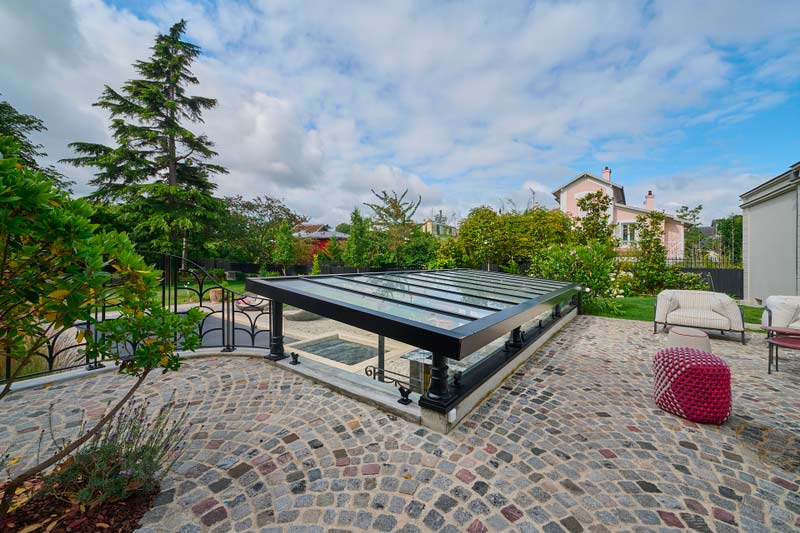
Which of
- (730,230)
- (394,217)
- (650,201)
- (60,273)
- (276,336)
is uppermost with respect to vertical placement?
(650,201)

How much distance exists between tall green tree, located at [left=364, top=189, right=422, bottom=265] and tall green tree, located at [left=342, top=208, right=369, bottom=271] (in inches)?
37.4

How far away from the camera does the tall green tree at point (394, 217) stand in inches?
747

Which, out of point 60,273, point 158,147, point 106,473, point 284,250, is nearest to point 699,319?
point 106,473

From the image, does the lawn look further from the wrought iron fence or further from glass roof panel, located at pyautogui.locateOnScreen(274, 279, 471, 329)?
the wrought iron fence

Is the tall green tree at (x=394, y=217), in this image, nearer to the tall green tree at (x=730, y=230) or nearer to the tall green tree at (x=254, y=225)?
the tall green tree at (x=254, y=225)

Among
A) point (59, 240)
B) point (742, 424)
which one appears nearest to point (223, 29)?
point (59, 240)

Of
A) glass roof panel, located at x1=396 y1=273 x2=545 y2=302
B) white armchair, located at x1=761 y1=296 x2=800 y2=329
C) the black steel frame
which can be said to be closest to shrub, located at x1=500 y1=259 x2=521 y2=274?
glass roof panel, located at x1=396 y1=273 x2=545 y2=302

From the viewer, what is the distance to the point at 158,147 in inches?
692

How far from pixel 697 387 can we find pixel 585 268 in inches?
273

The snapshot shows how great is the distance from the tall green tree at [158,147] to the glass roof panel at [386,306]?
55.3ft

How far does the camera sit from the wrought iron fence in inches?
115

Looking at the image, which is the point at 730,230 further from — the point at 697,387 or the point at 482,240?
the point at 697,387

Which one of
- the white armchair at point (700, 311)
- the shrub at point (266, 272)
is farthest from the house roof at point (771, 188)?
the shrub at point (266, 272)

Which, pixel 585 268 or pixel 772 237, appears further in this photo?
pixel 585 268
